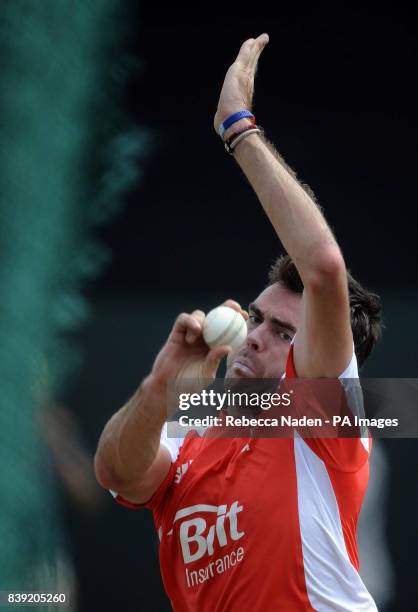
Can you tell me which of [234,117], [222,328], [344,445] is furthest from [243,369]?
[234,117]

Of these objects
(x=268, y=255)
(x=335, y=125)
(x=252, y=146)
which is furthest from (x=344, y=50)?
(x=252, y=146)

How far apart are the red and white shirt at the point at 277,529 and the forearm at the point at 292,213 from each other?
1.17ft

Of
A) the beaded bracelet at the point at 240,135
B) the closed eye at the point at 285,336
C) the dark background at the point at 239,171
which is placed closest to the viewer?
the beaded bracelet at the point at 240,135

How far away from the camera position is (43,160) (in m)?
6.47

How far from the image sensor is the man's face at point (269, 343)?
10.2ft

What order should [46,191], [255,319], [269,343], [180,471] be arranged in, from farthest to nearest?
1. [46,191]
2. [255,319]
3. [269,343]
4. [180,471]

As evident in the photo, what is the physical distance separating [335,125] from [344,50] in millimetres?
580

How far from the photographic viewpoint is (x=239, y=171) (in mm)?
6555

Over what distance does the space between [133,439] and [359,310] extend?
3.25ft

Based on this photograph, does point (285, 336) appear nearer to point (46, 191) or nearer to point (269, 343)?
point (269, 343)

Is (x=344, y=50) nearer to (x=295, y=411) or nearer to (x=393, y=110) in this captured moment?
(x=393, y=110)

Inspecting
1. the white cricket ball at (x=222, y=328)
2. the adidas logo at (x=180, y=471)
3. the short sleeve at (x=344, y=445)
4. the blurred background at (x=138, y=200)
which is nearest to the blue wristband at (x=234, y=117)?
the white cricket ball at (x=222, y=328)

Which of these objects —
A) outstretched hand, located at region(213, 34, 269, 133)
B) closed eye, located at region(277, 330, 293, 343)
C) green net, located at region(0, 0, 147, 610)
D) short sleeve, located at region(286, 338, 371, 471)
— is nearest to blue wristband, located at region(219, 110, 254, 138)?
outstretched hand, located at region(213, 34, 269, 133)

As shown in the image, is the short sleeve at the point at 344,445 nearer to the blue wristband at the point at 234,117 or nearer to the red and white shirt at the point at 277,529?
the red and white shirt at the point at 277,529
